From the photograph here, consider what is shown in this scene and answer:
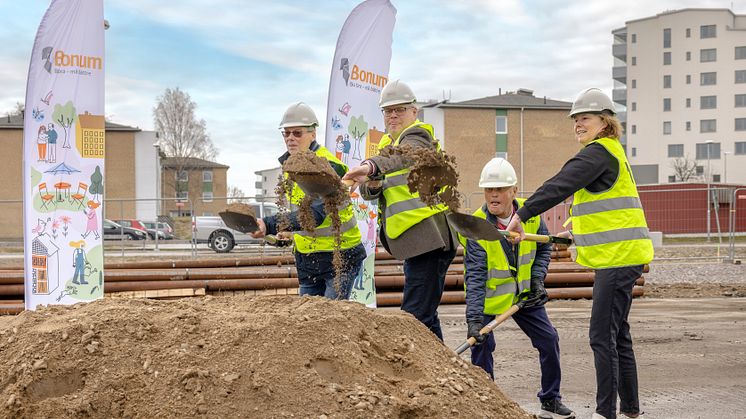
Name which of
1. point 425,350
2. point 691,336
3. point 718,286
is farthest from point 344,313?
point 718,286

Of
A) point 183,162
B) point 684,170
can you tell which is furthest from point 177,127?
point 684,170

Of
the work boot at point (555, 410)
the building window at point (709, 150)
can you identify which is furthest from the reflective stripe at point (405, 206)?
the building window at point (709, 150)

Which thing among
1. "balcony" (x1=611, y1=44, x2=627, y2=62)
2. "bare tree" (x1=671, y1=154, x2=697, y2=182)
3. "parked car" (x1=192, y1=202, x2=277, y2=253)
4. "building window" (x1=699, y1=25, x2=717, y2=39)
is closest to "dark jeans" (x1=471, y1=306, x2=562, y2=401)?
"parked car" (x1=192, y1=202, x2=277, y2=253)

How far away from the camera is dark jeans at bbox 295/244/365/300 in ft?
17.9

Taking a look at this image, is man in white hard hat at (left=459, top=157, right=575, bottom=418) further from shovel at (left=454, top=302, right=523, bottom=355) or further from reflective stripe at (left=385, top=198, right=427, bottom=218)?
reflective stripe at (left=385, top=198, right=427, bottom=218)

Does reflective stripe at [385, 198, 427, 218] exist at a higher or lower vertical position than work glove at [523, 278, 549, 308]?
higher

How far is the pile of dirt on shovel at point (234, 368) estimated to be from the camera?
11.3 feet

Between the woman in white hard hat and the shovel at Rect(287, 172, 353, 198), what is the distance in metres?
1.07

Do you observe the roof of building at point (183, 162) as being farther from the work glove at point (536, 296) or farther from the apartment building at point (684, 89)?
the work glove at point (536, 296)

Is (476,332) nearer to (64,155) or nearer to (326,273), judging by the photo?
(326,273)

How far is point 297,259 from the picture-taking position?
5676 millimetres

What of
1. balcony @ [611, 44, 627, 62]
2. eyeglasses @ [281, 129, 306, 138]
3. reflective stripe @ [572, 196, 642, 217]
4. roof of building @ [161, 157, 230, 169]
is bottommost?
reflective stripe @ [572, 196, 642, 217]

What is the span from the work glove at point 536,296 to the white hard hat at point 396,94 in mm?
1507

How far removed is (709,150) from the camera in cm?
7275
